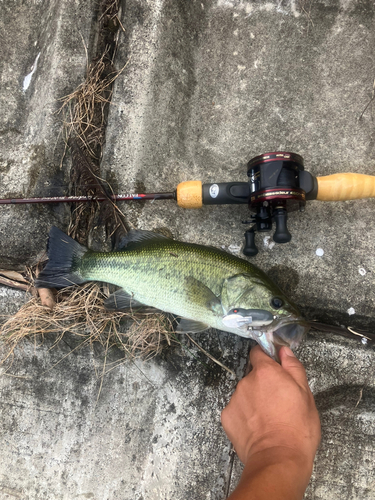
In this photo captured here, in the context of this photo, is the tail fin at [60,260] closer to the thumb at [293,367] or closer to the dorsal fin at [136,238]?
the dorsal fin at [136,238]

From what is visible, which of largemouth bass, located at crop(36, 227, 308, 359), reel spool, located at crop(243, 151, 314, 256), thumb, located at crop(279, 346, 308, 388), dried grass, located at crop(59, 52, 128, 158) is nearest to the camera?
thumb, located at crop(279, 346, 308, 388)

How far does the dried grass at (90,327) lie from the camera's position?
2621mm

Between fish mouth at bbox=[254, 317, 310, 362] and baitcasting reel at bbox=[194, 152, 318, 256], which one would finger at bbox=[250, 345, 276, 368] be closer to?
fish mouth at bbox=[254, 317, 310, 362]

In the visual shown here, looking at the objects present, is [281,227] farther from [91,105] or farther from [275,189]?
[91,105]

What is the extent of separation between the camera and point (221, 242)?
2812 mm

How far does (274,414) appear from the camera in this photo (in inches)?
74.7

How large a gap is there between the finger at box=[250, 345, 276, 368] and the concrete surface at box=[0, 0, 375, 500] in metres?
0.37

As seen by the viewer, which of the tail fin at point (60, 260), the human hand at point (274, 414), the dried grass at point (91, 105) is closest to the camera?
the human hand at point (274, 414)

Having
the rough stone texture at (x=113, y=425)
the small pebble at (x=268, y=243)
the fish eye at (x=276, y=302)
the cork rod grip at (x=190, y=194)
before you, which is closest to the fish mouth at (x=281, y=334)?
the fish eye at (x=276, y=302)

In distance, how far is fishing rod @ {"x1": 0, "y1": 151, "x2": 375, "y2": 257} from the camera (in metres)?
2.19

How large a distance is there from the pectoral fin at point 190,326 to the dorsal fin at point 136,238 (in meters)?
0.68

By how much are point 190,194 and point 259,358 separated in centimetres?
124

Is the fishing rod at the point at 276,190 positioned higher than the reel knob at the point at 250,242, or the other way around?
the fishing rod at the point at 276,190

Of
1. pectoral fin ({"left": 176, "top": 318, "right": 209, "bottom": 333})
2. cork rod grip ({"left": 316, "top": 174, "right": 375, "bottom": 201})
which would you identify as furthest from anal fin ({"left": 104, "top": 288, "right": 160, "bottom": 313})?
cork rod grip ({"left": 316, "top": 174, "right": 375, "bottom": 201})
